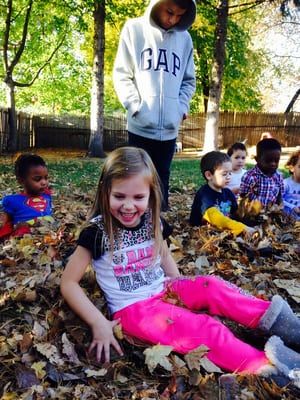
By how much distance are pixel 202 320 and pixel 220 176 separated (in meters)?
2.09

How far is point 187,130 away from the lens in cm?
2455

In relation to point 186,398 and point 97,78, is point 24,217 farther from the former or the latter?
point 97,78

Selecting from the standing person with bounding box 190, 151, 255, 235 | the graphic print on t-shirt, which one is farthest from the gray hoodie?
the graphic print on t-shirt

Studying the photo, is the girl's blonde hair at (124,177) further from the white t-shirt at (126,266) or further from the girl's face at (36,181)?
the girl's face at (36,181)

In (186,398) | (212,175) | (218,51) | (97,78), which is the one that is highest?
(218,51)

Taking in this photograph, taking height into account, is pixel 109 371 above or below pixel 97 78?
below

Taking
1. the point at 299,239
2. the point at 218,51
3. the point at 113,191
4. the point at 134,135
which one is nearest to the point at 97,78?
the point at 218,51

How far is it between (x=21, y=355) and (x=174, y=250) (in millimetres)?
1720

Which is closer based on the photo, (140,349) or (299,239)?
(140,349)

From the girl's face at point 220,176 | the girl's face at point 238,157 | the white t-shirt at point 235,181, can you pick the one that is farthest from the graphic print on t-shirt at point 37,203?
the girl's face at point 238,157

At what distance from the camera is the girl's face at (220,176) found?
3910mm

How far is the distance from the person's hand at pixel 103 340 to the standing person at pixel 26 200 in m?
1.97

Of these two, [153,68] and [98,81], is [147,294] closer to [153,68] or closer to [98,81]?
[153,68]

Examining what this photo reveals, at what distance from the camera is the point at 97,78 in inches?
574
